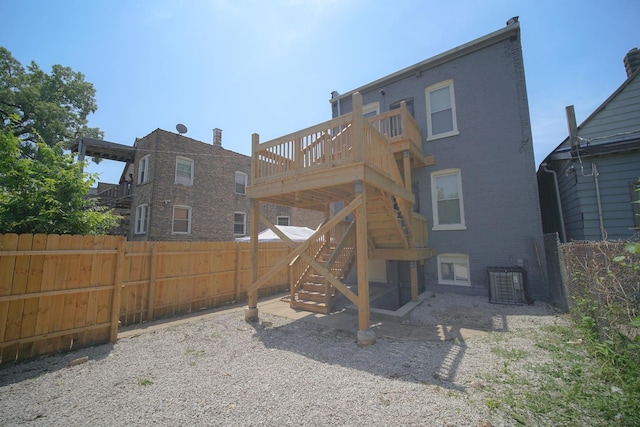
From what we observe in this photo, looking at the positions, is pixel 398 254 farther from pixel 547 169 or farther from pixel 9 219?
pixel 9 219

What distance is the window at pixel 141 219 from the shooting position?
14.5 m

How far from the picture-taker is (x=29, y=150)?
19.0 meters

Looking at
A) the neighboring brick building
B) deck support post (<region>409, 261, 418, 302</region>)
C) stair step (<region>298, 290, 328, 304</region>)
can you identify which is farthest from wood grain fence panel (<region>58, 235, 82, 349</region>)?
the neighboring brick building

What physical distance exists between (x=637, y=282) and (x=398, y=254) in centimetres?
464

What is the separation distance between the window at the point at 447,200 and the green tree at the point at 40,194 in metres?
9.51

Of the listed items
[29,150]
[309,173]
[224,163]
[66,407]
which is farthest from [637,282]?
[29,150]

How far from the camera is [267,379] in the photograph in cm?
353

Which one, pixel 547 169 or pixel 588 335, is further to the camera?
pixel 547 169

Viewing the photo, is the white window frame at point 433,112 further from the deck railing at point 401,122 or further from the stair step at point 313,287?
the stair step at point 313,287

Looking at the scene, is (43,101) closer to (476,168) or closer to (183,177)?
(183,177)

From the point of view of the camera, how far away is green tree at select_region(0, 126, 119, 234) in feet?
15.3

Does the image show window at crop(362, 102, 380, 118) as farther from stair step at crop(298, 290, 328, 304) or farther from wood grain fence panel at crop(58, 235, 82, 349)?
wood grain fence panel at crop(58, 235, 82, 349)

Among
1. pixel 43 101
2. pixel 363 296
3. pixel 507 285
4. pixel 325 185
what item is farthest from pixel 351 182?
pixel 43 101

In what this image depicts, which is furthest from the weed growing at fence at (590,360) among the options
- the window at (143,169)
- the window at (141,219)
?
the window at (143,169)
